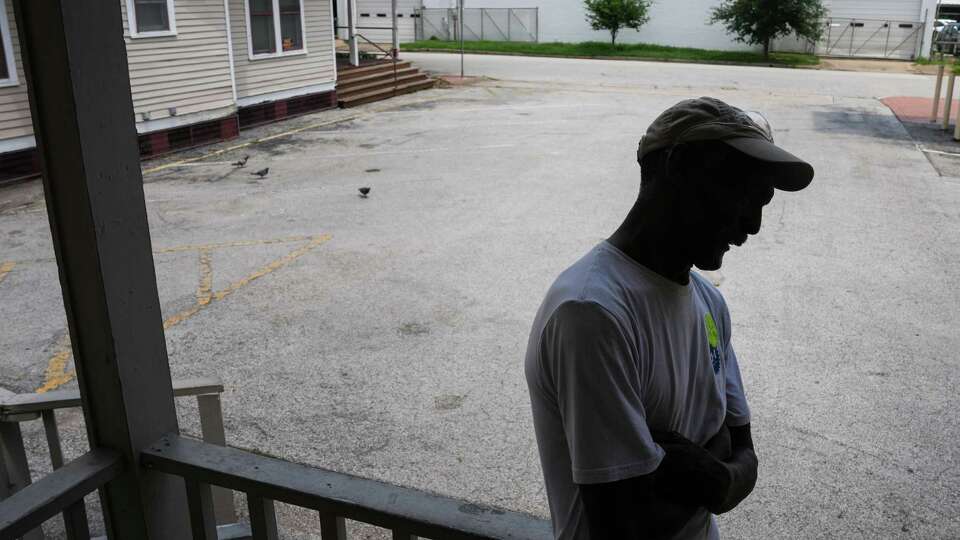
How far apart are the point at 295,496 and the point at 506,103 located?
70.1 feet

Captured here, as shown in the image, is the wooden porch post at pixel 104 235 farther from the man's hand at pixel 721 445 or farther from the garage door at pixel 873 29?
the garage door at pixel 873 29

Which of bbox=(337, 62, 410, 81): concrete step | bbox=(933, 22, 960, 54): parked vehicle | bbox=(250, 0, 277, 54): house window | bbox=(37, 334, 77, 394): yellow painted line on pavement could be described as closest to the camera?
bbox=(37, 334, 77, 394): yellow painted line on pavement

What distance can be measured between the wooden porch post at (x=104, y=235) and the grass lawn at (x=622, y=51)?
120ft

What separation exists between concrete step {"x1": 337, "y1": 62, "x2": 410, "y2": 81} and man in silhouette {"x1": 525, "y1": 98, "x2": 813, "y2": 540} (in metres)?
22.3

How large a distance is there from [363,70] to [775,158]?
23736mm

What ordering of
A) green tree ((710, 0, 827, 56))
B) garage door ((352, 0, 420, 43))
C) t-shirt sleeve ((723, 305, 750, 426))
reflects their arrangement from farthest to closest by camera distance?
garage door ((352, 0, 420, 43)), green tree ((710, 0, 827, 56)), t-shirt sleeve ((723, 305, 750, 426))

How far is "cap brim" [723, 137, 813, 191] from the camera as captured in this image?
1744mm

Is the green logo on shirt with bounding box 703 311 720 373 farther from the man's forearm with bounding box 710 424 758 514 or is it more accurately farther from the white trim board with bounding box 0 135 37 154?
the white trim board with bounding box 0 135 37 154

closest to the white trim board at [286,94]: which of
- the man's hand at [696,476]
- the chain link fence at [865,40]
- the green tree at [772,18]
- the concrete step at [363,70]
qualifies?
the concrete step at [363,70]

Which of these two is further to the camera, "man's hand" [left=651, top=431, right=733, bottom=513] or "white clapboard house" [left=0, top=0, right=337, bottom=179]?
"white clapboard house" [left=0, top=0, right=337, bottom=179]

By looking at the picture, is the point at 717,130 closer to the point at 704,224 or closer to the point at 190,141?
the point at 704,224

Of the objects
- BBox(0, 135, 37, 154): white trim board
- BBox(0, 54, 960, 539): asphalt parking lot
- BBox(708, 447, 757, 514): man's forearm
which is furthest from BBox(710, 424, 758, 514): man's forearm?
BBox(0, 135, 37, 154): white trim board

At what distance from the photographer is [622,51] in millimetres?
40469

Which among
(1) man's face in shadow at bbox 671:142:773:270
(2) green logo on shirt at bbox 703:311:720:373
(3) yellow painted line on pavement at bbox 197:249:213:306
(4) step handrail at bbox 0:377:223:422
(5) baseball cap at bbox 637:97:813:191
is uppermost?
(5) baseball cap at bbox 637:97:813:191
